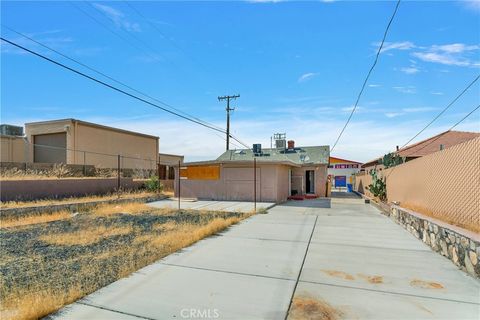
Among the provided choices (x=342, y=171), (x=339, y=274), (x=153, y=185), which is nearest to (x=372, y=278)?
(x=339, y=274)

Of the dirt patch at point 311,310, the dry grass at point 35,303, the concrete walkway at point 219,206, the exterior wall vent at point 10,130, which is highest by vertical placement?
the exterior wall vent at point 10,130

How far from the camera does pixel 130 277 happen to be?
15.9 ft

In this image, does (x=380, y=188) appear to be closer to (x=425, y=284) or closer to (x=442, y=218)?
(x=442, y=218)

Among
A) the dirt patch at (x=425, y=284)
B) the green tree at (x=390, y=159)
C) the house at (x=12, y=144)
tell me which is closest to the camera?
the dirt patch at (x=425, y=284)

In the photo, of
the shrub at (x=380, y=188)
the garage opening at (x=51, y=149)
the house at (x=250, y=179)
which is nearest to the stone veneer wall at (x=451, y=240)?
the shrub at (x=380, y=188)

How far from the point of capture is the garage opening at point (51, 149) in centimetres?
2562

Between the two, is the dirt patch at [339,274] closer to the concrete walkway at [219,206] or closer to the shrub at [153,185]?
the concrete walkway at [219,206]

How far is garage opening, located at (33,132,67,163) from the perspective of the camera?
25.6 metres

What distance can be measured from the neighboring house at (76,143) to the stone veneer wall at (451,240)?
22.6 metres

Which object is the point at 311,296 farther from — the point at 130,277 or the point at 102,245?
the point at 102,245

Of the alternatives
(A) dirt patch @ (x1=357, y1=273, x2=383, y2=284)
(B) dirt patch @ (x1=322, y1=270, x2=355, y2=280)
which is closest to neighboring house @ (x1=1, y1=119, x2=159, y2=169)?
(B) dirt patch @ (x1=322, y1=270, x2=355, y2=280)

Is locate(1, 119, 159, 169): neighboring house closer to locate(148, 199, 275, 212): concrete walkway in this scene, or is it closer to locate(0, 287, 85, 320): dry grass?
locate(148, 199, 275, 212): concrete walkway

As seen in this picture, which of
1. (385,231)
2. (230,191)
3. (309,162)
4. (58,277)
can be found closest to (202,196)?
(230,191)

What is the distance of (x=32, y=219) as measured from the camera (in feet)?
36.4
